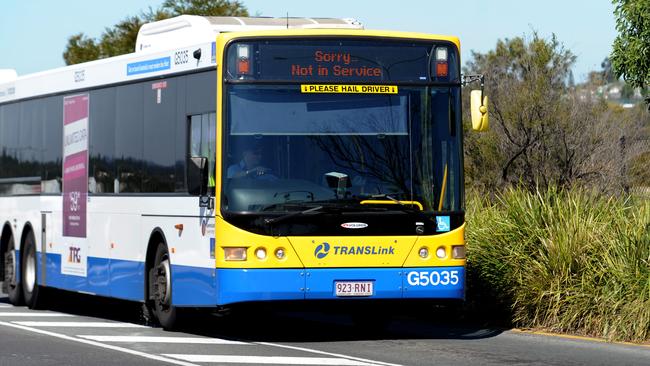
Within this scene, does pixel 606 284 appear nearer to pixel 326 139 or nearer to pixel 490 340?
pixel 490 340

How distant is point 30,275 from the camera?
21266 millimetres

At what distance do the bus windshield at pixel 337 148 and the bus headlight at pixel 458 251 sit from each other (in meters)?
0.40

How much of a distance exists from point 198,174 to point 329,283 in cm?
174

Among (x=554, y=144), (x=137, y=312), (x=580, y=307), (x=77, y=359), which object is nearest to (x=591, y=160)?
(x=554, y=144)

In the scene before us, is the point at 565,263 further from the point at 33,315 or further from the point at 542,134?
the point at 542,134

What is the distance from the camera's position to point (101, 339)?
15.8m

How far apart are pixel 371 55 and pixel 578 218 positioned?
3491mm

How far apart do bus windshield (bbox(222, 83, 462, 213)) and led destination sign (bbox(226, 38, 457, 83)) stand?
14 cm

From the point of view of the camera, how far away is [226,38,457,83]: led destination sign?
14.6m

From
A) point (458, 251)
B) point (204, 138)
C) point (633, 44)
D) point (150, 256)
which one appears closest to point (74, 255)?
point (150, 256)

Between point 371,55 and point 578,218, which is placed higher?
point 371,55

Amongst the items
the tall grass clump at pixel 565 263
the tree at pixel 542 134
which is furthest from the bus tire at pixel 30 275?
the tree at pixel 542 134

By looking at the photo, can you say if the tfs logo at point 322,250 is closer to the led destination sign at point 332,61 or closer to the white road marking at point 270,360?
the white road marking at point 270,360

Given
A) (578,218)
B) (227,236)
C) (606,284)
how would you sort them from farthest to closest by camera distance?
(578,218), (606,284), (227,236)
